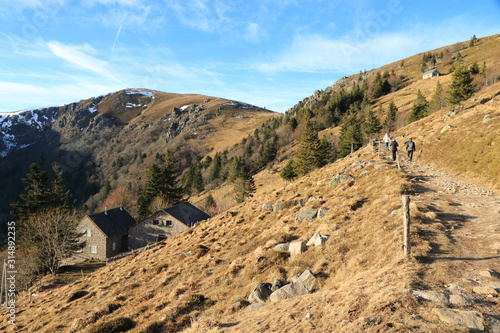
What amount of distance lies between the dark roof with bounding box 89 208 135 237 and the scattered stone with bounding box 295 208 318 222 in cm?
3995

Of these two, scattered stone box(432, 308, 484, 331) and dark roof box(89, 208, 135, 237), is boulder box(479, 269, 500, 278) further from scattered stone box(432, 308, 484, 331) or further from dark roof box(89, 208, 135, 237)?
dark roof box(89, 208, 135, 237)

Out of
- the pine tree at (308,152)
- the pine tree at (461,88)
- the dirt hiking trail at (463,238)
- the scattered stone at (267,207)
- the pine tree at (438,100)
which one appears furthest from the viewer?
the pine tree at (438,100)

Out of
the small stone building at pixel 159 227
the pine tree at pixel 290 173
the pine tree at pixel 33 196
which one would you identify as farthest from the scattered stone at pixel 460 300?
the pine tree at pixel 33 196

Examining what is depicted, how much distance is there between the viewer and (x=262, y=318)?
25.6 feet

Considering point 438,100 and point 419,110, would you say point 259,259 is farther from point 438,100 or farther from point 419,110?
point 419,110

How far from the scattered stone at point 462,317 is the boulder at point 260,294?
557 cm

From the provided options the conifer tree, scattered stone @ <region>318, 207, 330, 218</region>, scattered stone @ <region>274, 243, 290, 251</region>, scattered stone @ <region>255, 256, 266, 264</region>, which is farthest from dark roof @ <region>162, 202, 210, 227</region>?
the conifer tree

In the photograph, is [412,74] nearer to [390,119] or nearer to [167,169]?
[390,119]

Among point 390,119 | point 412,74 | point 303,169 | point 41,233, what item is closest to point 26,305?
point 41,233

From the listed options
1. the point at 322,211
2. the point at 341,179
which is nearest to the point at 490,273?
the point at 322,211

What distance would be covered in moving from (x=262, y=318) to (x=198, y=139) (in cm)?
18053

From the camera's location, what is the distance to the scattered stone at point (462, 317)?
5.21 meters

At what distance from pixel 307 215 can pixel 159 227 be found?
3458 centimetres

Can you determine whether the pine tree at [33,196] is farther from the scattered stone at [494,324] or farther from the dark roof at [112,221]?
the scattered stone at [494,324]
